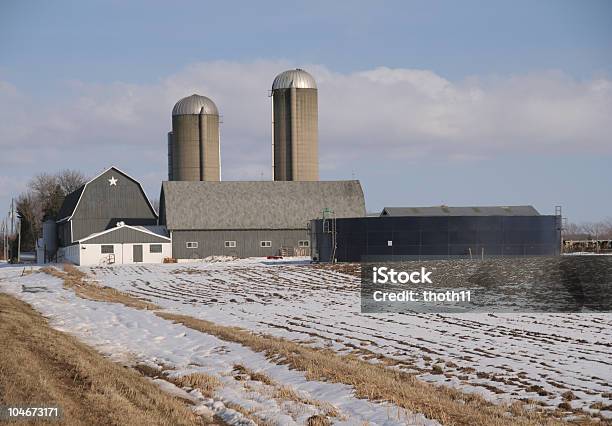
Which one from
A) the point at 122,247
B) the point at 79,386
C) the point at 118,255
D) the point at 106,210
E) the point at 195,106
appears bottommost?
the point at 79,386

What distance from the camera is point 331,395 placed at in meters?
14.4

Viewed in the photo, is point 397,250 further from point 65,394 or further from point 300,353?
point 65,394

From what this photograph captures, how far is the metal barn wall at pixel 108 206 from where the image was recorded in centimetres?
7419

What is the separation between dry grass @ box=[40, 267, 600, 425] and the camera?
501 inches

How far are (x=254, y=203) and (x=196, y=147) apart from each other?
12341 mm

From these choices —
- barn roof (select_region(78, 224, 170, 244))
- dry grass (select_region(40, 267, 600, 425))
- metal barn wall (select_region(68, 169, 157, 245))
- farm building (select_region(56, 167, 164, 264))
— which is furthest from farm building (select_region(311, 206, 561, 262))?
dry grass (select_region(40, 267, 600, 425))

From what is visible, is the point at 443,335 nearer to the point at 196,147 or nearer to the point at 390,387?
the point at 390,387

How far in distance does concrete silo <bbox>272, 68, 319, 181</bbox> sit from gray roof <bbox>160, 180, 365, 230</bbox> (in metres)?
3.10

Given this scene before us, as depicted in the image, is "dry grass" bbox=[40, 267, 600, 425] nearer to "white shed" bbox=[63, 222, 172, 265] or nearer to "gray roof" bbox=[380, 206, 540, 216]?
"white shed" bbox=[63, 222, 172, 265]

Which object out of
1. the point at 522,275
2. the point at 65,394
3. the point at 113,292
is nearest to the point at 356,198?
the point at 522,275

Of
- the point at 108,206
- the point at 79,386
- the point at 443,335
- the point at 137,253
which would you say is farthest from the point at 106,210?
the point at 79,386

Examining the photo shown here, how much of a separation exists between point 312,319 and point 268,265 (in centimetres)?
3106

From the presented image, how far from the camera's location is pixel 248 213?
242ft

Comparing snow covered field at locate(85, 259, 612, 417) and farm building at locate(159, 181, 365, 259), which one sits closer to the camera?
snow covered field at locate(85, 259, 612, 417)
